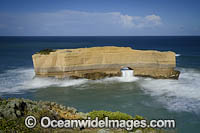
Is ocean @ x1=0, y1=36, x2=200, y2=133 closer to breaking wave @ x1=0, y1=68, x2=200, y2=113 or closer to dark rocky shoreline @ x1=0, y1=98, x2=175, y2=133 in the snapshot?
breaking wave @ x1=0, y1=68, x2=200, y2=113

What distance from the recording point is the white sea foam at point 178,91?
25656 millimetres

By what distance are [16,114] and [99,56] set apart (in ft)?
86.6

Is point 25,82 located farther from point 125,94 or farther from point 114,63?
point 125,94

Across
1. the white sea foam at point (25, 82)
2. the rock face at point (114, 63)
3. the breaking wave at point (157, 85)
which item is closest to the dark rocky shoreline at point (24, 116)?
the breaking wave at point (157, 85)

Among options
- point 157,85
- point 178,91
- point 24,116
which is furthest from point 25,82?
point 178,91

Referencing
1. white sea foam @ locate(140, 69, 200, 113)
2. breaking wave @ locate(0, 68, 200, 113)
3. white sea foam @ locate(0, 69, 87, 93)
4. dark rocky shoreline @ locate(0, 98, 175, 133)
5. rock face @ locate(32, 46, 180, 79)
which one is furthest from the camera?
rock face @ locate(32, 46, 180, 79)

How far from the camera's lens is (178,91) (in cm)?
3131

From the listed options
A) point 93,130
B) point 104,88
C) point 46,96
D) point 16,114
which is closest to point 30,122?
point 16,114

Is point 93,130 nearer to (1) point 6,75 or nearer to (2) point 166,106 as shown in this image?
(2) point 166,106

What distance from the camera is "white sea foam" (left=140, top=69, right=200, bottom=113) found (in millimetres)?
25656

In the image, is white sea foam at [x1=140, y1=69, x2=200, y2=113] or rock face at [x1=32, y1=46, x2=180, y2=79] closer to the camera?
white sea foam at [x1=140, y1=69, x2=200, y2=113]

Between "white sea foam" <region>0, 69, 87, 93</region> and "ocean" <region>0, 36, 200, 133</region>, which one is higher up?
"white sea foam" <region>0, 69, 87, 93</region>

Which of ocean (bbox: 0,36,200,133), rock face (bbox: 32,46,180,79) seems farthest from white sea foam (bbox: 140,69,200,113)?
rock face (bbox: 32,46,180,79)

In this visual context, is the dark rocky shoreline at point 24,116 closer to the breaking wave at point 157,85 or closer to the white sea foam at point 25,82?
the breaking wave at point 157,85
